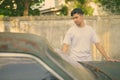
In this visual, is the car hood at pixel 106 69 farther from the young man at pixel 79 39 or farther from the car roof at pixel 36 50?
the young man at pixel 79 39

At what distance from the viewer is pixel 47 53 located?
147 inches

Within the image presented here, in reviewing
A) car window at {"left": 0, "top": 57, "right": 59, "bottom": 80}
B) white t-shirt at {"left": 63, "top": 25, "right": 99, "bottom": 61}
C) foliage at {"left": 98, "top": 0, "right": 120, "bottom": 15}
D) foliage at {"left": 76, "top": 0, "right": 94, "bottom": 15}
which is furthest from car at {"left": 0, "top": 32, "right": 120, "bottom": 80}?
foliage at {"left": 76, "top": 0, "right": 94, "bottom": 15}

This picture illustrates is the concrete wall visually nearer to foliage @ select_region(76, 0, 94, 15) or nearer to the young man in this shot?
the young man

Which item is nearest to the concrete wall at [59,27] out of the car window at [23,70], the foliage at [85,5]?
the car window at [23,70]

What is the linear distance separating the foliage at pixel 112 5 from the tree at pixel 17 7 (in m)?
3.66

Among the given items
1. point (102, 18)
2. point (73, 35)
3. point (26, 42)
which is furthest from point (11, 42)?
point (102, 18)

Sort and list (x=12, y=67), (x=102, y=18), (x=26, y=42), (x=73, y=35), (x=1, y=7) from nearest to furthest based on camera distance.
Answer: (x=12, y=67), (x=26, y=42), (x=73, y=35), (x=102, y=18), (x=1, y=7)

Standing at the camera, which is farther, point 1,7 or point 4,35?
point 1,7

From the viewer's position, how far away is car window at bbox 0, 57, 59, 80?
138 inches

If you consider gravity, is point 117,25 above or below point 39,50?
below

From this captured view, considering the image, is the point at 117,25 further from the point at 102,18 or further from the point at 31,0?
the point at 31,0

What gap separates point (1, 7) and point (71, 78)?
1348 centimetres

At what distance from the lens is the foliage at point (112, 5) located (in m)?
18.5

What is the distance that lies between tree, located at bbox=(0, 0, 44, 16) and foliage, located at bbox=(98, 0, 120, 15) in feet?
12.0
